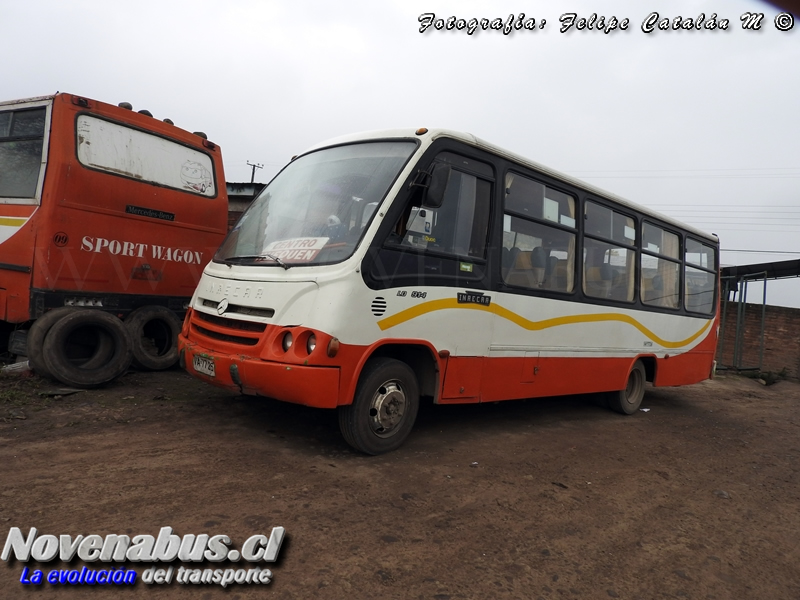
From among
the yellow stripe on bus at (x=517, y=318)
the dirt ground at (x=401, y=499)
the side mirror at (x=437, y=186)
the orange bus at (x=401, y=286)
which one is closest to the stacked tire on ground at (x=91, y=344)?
the dirt ground at (x=401, y=499)

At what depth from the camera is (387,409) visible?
14.9ft

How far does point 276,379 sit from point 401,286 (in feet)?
3.93

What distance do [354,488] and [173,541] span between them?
1.25 m

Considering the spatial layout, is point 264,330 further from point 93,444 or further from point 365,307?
point 93,444

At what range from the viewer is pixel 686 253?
9008 mm

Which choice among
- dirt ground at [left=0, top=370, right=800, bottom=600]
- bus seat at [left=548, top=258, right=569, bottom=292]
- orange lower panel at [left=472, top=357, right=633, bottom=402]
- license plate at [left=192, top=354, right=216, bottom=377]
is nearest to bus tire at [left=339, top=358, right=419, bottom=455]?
dirt ground at [left=0, top=370, right=800, bottom=600]

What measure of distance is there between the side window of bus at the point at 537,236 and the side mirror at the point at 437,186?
1.15 meters

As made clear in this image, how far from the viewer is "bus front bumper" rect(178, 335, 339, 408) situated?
13.2ft

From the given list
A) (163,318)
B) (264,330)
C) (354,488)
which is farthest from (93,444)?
(163,318)

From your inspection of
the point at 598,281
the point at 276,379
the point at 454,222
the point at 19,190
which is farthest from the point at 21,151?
the point at 598,281

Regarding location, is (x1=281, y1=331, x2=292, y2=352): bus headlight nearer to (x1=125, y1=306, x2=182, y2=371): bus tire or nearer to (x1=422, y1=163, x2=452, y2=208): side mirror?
(x1=422, y1=163, x2=452, y2=208): side mirror

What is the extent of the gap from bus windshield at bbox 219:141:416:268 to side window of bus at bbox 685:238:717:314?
6251mm

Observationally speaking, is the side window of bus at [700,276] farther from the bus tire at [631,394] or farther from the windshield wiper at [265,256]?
the windshield wiper at [265,256]

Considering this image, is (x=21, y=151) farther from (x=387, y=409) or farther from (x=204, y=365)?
(x=387, y=409)
